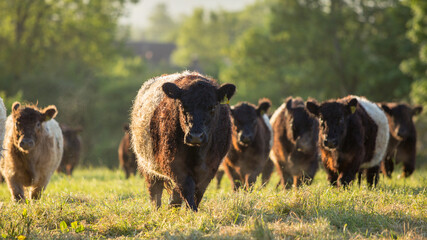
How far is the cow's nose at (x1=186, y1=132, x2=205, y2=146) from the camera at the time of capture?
593 centimetres

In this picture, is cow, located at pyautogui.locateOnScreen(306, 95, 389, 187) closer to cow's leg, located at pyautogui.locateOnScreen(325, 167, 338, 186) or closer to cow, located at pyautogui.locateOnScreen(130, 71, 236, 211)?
cow's leg, located at pyautogui.locateOnScreen(325, 167, 338, 186)

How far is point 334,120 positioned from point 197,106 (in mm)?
2980

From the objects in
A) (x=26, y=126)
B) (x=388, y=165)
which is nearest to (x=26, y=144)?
(x=26, y=126)

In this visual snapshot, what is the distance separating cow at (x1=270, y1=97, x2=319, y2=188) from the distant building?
195 ft

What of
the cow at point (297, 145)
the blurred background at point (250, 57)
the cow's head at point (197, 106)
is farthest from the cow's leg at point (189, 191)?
the blurred background at point (250, 57)

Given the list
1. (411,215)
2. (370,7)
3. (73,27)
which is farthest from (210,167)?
(73,27)

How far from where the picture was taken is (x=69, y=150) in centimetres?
1712

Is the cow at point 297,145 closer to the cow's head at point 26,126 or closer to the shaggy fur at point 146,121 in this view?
the shaggy fur at point 146,121

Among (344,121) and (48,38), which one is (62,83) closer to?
(48,38)

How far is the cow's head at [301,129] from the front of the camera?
31.9ft

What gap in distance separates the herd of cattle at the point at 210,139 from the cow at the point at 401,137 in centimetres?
3

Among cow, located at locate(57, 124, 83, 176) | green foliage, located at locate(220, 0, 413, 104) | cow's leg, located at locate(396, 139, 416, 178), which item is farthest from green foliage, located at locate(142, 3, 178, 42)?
cow's leg, located at locate(396, 139, 416, 178)

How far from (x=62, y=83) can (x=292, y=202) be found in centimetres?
2831

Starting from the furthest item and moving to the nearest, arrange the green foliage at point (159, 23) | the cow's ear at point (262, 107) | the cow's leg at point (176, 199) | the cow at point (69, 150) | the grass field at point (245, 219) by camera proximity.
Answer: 1. the green foliage at point (159, 23)
2. the cow at point (69, 150)
3. the cow's ear at point (262, 107)
4. the cow's leg at point (176, 199)
5. the grass field at point (245, 219)
